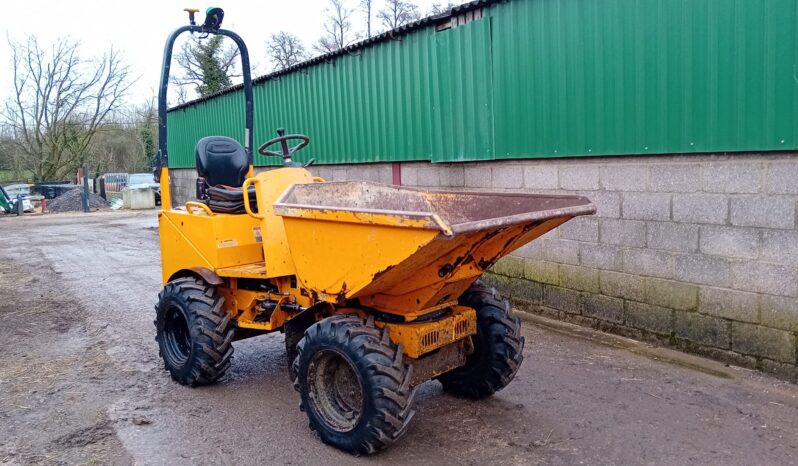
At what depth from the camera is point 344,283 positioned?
146 inches

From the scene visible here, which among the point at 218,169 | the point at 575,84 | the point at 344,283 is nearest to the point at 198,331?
the point at 218,169

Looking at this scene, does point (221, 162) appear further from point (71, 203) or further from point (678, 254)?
point (71, 203)

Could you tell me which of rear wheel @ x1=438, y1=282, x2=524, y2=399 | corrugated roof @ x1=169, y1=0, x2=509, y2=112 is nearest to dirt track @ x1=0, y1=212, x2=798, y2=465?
rear wheel @ x1=438, y1=282, x2=524, y2=399

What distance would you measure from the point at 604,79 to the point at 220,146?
3.51m

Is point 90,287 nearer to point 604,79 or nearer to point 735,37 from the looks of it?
point 604,79

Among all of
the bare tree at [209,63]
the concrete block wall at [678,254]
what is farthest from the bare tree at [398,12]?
the concrete block wall at [678,254]

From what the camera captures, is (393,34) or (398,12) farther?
(398,12)

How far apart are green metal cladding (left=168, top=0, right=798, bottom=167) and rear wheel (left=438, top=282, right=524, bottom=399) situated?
2304 mm

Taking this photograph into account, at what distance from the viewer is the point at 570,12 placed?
6.24 m

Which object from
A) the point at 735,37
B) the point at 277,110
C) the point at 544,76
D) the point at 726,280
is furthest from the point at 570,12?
the point at 277,110

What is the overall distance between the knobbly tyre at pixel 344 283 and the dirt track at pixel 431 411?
0.28 metres

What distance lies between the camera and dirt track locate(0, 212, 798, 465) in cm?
379

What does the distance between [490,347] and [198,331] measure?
209 centimetres

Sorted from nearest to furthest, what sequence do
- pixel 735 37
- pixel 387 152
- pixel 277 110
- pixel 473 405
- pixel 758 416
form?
pixel 758 416 < pixel 473 405 < pixel 735 37 < pixel 387 152 < pixel 277 110
